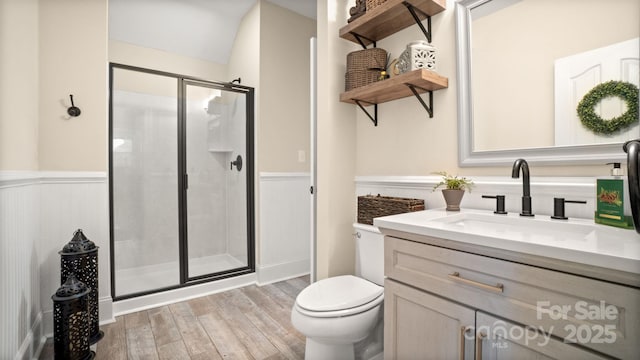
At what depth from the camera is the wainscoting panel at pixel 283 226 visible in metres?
2.65

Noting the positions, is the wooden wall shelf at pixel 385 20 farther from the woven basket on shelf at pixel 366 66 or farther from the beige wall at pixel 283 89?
Result: the beige wall at pixel 283 89

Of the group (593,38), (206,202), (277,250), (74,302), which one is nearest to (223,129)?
(206,202)

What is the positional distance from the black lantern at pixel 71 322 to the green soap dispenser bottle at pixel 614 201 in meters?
2.32

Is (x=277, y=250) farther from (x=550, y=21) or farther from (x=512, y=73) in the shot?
(x=550, y=21)

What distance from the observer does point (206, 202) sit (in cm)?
290

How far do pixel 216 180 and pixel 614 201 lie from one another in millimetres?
2864

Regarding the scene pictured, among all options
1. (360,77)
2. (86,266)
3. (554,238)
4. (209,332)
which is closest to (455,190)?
(554,238)

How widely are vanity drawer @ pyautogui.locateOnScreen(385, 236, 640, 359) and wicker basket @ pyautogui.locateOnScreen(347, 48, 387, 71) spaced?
112 centimetres

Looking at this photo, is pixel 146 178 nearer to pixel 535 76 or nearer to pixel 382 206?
pixel 382 206

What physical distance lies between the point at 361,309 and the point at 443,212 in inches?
22.6

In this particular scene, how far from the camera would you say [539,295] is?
71 cm

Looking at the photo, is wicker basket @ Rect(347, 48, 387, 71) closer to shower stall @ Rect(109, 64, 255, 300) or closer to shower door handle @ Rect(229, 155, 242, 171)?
shower stall @ Rect(109, 64, 255, 300)

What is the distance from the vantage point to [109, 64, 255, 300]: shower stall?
2.49 metres

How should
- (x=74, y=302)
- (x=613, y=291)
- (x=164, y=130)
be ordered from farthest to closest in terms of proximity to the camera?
(x=164, y=130) < (x=74, y=302) < (x=613, y=291)
